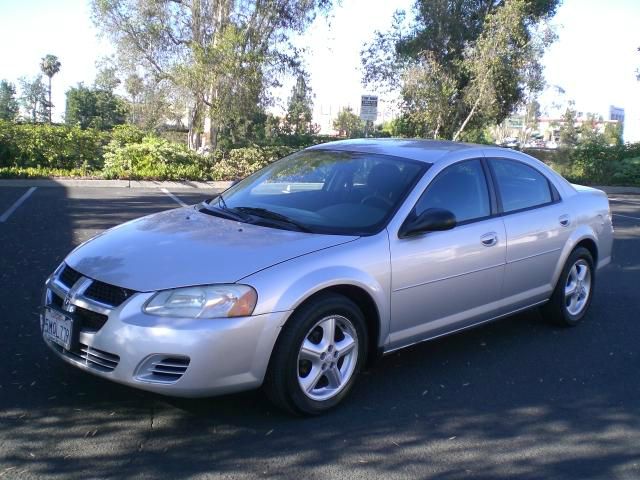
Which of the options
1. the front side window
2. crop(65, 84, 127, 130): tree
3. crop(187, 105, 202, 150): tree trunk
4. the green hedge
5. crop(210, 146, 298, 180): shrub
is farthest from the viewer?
crop(65, 84, 127, 130): tree

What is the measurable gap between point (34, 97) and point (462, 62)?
70.7 meters

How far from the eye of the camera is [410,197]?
4.65 m

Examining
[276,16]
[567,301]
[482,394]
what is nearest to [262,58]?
[276,16]

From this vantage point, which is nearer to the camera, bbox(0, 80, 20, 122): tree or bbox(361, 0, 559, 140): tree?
bbox(361, 0, 559, 140): tree

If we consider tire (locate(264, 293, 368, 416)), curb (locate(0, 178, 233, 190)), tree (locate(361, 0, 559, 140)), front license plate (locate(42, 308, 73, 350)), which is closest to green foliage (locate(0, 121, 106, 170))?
curb (locate(0, 178, 233, 190))

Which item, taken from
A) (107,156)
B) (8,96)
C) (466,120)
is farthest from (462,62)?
(8,96)

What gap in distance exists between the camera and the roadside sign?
1823cm

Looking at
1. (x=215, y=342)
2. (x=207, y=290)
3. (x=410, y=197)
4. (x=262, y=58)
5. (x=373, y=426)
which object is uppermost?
(x=262, y=58)

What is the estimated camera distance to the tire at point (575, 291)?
5.93 m

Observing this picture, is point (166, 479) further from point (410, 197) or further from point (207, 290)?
point (410, 197)

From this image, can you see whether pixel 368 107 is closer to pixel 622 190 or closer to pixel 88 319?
pixel 622 190

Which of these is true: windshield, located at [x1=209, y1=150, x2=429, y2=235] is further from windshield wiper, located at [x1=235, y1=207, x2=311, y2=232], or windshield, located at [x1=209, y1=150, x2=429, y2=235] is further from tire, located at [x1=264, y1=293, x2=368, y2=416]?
tire, located at [x1=264, y1=293, x2=368, y2=416]

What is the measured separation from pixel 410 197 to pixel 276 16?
18.1m

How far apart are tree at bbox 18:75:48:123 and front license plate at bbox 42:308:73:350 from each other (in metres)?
85.2
